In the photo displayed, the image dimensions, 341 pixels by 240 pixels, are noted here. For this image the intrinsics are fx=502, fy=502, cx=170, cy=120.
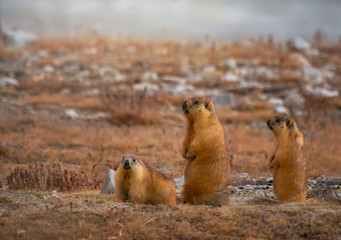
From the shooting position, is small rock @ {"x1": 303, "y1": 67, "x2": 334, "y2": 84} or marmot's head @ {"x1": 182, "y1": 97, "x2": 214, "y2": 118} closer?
marmot's head @ {"x1": 182, "y1": 97, "x2": 214, "y2": 118}

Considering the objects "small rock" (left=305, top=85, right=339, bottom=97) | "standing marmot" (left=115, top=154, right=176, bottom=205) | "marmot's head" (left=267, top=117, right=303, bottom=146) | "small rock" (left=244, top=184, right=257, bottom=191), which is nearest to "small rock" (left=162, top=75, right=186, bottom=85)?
"small rock" (left=305, top=85, right=339, bottom=97)

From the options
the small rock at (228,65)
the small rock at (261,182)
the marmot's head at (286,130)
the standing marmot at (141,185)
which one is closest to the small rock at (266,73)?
the small rock at (228,65)

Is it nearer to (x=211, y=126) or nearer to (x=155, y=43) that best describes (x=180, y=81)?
(x=155, y=43)

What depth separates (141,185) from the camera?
595 centimetres

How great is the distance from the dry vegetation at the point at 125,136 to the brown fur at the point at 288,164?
1.05 feet

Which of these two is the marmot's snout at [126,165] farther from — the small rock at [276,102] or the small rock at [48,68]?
the small rock at [48,68]

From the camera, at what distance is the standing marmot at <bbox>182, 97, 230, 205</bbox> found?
6043mm

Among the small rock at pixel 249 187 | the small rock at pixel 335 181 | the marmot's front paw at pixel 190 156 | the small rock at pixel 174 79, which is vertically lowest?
the small rock at pixel 335 181

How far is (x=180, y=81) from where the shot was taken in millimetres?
22062

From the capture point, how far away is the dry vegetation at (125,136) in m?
5.16

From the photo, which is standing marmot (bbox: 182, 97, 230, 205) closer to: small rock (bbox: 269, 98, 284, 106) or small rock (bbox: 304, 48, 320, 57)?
small rock (bbox: 269, 98, 284, 106)

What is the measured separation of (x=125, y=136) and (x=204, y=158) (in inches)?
278

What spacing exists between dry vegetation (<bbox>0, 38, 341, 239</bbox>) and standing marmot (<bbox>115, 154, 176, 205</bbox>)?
0.20m

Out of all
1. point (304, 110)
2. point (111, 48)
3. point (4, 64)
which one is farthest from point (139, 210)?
point (111, 48)
